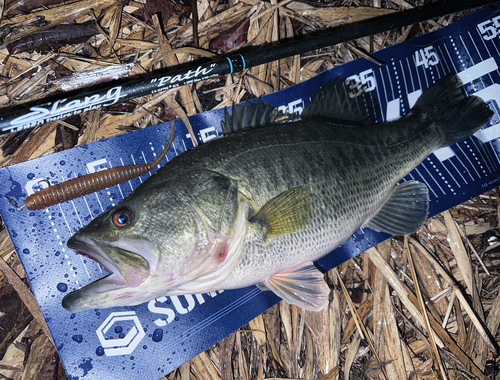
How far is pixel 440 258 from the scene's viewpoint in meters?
3.16

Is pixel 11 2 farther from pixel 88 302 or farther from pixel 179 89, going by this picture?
pixel 88 302

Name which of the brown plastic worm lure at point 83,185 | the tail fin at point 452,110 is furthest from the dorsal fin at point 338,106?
the brown plastic worm lure at point 83,185

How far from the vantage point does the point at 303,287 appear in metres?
2.48

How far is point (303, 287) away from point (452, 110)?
5.90 ft

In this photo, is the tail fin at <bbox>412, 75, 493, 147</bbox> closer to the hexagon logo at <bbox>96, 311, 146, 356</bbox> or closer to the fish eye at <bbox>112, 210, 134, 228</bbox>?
the fish eye at <bbox>112, 210, 134, 228</bbox>

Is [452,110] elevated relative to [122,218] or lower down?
lower down

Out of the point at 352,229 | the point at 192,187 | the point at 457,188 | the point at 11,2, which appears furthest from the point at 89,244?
the point at 457,188

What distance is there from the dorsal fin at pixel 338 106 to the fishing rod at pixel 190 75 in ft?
Answer: 1.06

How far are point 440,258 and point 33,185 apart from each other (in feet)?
10.1

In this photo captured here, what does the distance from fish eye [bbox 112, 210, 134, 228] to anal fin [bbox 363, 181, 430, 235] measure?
1.72 meters

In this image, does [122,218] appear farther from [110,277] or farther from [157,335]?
[157,335]

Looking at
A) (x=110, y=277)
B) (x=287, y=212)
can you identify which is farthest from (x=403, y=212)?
(x=110, y=277)

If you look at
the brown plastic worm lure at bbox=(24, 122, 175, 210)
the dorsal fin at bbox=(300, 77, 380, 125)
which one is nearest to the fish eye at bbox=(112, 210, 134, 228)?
the brown plastic worm lure at bbox=(24, 122, 175, 210)

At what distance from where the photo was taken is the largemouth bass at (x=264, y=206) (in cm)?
195
